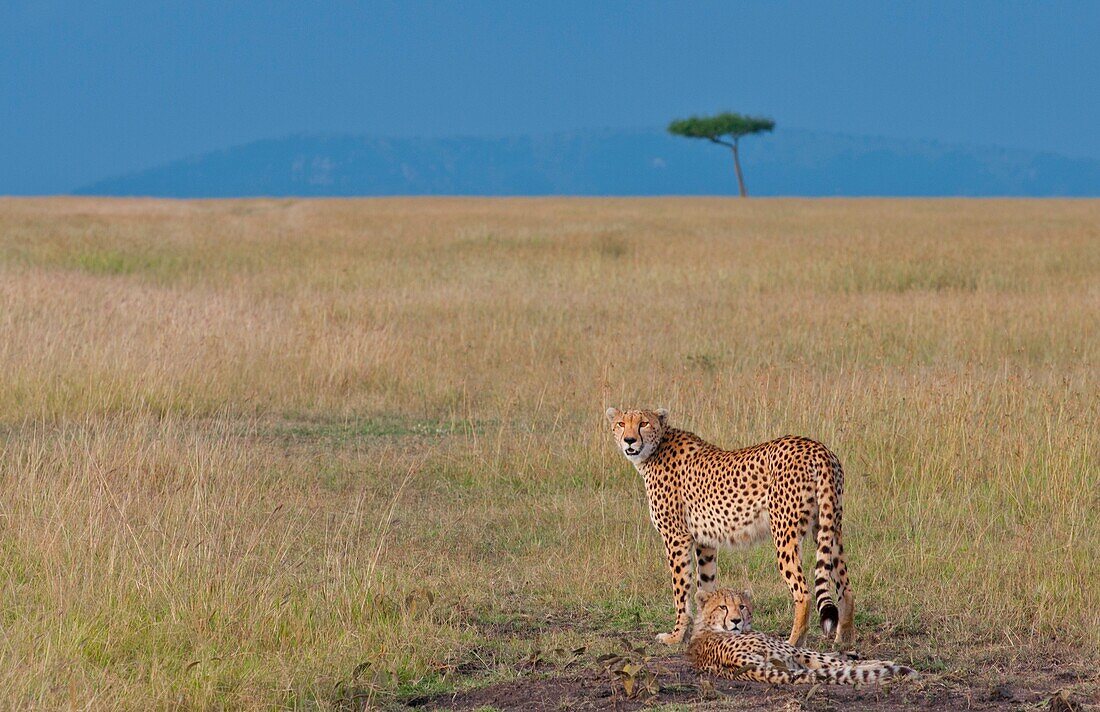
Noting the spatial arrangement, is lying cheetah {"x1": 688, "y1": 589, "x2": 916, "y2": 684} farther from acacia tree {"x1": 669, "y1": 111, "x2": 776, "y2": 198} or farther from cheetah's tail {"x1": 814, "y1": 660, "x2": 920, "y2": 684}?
acacia tree {"x1": 669, "y1": 111, "x2": 776, "y2": 198}

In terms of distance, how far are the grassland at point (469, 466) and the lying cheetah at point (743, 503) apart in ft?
1.38

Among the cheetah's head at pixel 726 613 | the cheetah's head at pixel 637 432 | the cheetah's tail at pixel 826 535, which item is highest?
the cheetah's head at pixel 637 432

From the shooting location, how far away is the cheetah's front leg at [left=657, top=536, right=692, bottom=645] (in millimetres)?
5084

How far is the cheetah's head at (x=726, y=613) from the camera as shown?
4.65m

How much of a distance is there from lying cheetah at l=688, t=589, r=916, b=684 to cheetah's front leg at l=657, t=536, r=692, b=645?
35 centimetres

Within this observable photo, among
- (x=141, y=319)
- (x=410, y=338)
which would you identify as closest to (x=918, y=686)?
(x=410, y=338)

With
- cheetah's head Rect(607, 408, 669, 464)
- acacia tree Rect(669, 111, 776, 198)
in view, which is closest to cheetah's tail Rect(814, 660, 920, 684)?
cheetah's head Rect(607, 408, 669, 464)

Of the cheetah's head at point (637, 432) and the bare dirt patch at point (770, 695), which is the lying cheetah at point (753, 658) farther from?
the cheetah's head at point (637, 432)

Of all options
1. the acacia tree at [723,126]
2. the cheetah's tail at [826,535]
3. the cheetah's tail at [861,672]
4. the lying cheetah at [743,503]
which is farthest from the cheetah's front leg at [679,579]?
the acacia tree at [723,126]

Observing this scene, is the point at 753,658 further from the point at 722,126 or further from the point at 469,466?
the point at 722,126

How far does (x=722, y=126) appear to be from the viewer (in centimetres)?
7669

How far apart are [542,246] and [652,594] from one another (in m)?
19.7

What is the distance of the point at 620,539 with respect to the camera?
6.68 m

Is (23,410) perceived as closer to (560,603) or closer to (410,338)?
(410,338)
